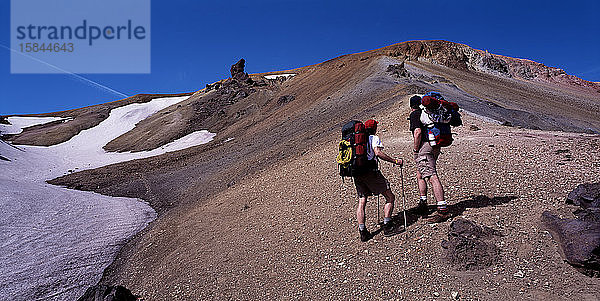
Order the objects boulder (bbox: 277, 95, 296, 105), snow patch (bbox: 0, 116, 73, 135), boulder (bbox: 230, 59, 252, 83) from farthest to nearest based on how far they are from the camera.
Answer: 1. snow patch (bbox: 0, 116, 73, 135)
2. boulder (bbox: 230, 59, 252, 83)
3. boulder (bbox: 277, 95, 296, 105)

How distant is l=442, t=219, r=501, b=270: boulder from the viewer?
4.30 m

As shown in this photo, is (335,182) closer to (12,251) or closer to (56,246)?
(56,246)

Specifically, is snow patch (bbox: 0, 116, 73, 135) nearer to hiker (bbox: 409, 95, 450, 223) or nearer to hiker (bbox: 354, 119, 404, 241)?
hiker (bbox: 354, 119, 404, 241)

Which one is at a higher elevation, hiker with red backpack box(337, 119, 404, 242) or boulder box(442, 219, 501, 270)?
hiker with red backpack box(337, 119, 404, 242)

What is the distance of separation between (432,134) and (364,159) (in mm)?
1168

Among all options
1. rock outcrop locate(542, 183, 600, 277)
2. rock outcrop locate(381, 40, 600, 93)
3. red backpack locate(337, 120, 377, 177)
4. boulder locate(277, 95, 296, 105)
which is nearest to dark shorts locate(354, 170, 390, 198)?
red backpack locate(337, 120, 377, 177)

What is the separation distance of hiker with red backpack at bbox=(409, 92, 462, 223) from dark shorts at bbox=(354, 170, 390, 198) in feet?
2.19

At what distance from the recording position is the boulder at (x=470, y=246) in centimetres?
430

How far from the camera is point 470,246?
175 inches

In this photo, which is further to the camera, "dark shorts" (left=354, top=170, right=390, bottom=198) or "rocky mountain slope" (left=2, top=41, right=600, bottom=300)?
"dark shorts" (left=354, top=170, right=390, bottom=198)

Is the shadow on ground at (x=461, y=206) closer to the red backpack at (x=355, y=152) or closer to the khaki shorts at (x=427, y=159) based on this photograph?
the khaki shorts at (x=427, y=159)

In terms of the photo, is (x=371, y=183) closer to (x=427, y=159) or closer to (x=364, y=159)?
(x=364, y=159)

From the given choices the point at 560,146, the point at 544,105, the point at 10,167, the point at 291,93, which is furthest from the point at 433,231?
the point at 291,93

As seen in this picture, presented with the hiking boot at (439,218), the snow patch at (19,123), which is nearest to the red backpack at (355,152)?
the hiking boot at (439,218)
